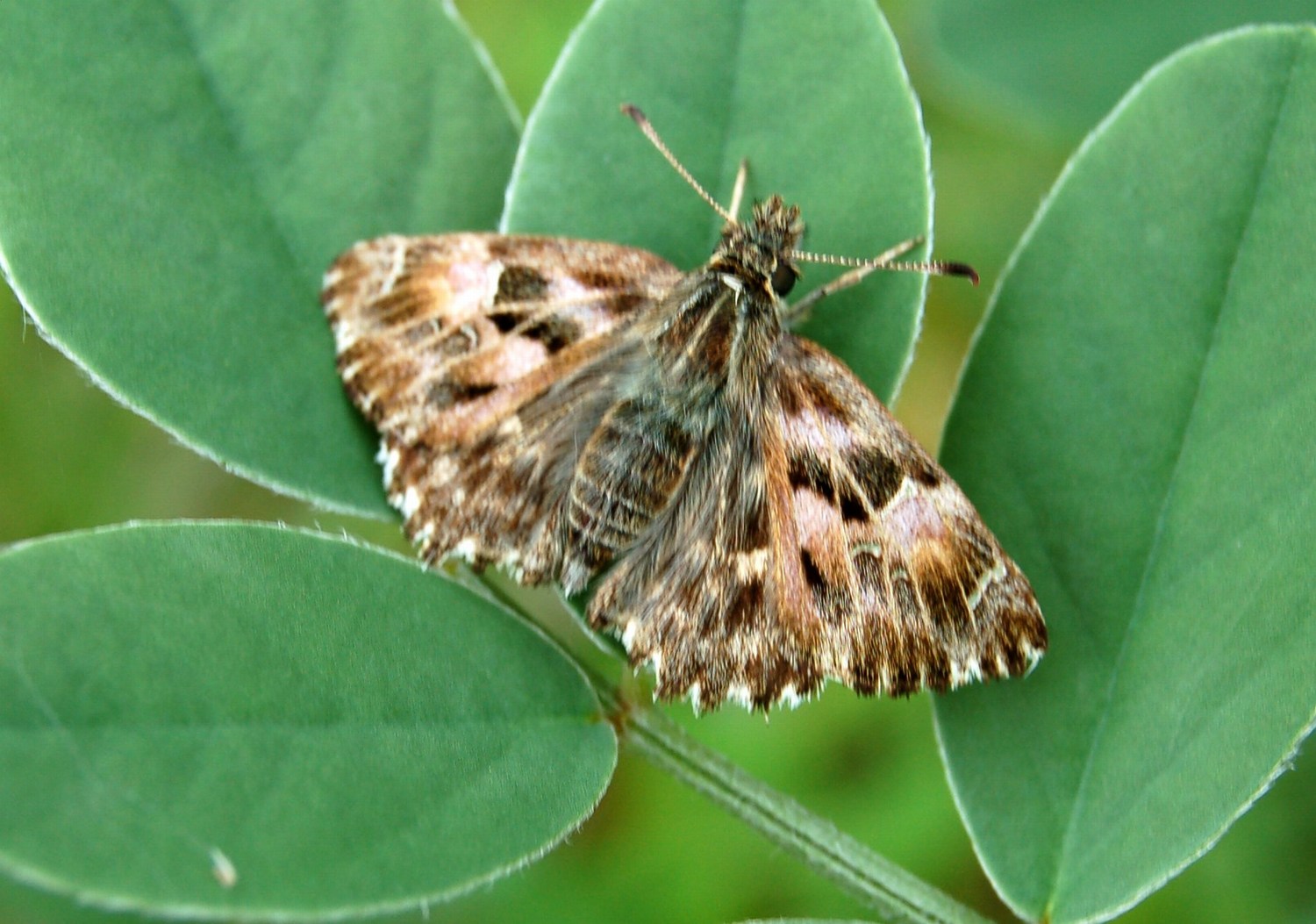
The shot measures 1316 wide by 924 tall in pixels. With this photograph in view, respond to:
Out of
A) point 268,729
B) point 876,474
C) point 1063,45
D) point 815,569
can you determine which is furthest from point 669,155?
point 1063,45

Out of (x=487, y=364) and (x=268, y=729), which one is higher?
(x=487, y=364)

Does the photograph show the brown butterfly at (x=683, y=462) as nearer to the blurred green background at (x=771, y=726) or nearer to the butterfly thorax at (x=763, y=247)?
the butterfly thorax at (x=763, y=247)

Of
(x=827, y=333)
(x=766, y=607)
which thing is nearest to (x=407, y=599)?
(x=766, y=607)

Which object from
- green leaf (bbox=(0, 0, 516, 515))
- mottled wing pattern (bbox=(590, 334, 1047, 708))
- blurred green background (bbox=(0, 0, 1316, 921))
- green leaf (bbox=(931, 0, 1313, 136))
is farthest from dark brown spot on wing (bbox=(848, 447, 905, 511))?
green leaf (bbox=(931, 0, 1313, 136))

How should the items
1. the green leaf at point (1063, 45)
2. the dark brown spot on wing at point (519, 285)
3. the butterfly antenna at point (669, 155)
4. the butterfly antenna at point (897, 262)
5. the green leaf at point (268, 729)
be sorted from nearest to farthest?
the green leaf at point (268, 729)
the butterfly antenna at point (897, 262)
the butterfly antenna at point (669, 155)
the dark brown spot on wing at point (519, 285)
the green leaf at point (1063, 45)

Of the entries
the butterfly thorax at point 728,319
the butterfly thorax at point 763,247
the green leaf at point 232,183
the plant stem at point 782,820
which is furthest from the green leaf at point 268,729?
the butterfly thorax at point 763,247

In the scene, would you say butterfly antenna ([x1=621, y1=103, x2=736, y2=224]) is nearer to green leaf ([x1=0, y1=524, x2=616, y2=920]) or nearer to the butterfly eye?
the butterfly eye

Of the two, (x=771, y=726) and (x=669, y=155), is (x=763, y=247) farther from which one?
(x=771, y=726)

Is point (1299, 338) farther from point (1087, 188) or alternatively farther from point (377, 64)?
point (377, 64)
